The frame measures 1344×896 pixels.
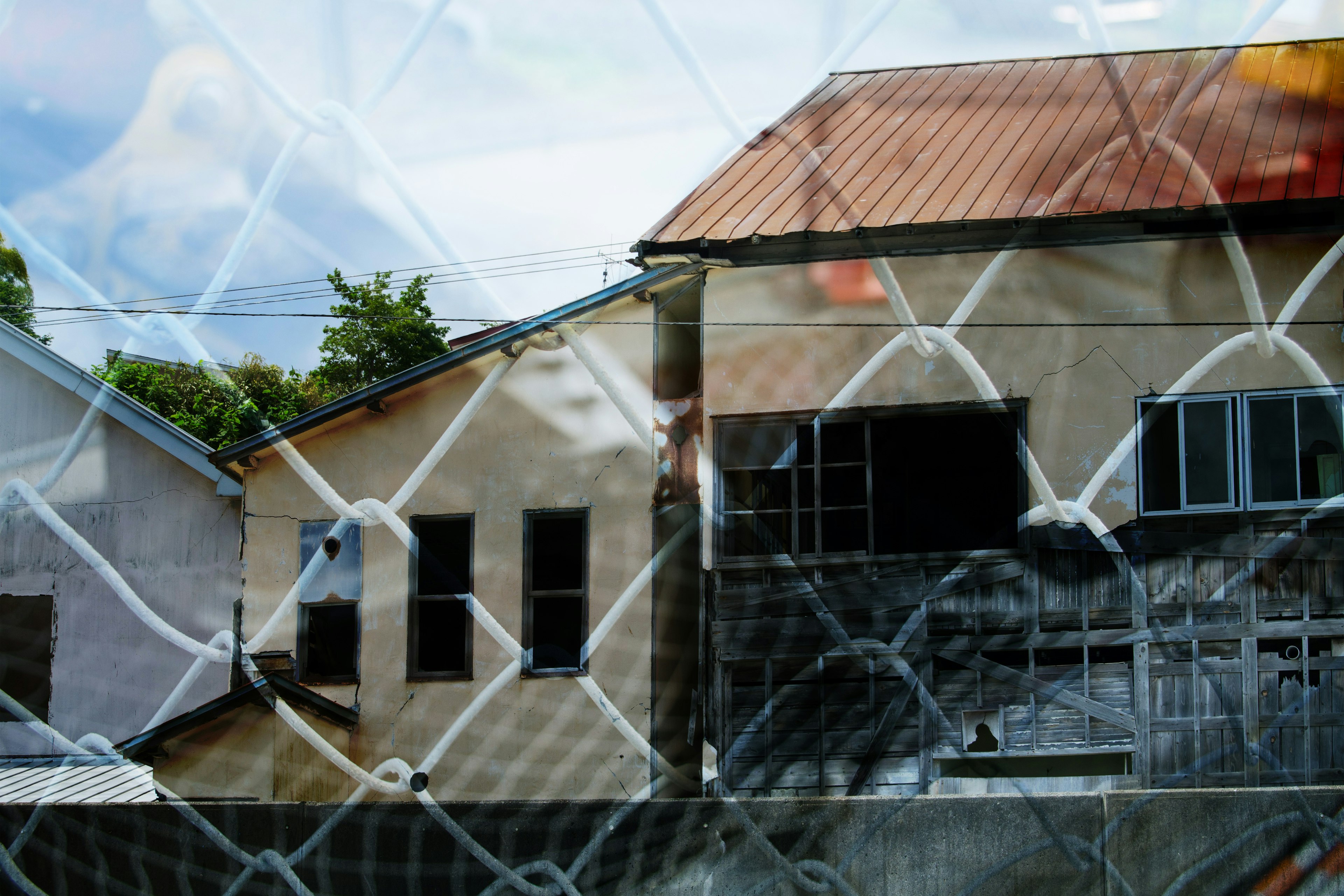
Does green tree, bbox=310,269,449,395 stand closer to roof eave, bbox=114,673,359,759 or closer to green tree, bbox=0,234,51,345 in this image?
green tree, bbox=0,234,51,345

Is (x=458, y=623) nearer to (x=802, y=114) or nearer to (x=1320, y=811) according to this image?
(x=802, y=114)

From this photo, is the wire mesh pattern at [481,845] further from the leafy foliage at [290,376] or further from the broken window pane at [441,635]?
the leafy foliage at [290,376]

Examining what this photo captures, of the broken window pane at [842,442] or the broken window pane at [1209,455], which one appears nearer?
the broken window pane at [1209,455]

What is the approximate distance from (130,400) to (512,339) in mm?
3427

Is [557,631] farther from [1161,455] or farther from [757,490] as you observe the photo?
[1161,455]

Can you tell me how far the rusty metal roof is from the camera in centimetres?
687

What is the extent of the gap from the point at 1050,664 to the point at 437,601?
13.9 ft

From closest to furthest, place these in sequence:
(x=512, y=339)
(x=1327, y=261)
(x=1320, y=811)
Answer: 1. (x=1320, y=811)
2. (x=1327, y=261)
3. (x=512, y=339)

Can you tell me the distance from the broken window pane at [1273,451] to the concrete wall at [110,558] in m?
7.32

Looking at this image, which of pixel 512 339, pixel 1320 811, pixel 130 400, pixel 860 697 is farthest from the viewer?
pixel 130 400

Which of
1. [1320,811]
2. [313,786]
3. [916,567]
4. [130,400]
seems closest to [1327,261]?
[916,567]

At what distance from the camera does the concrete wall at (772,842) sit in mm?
2949

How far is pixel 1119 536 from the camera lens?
22.2ft

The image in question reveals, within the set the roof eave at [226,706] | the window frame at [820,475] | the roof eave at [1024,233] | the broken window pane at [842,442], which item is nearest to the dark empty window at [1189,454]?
the window frame at [820,475]
